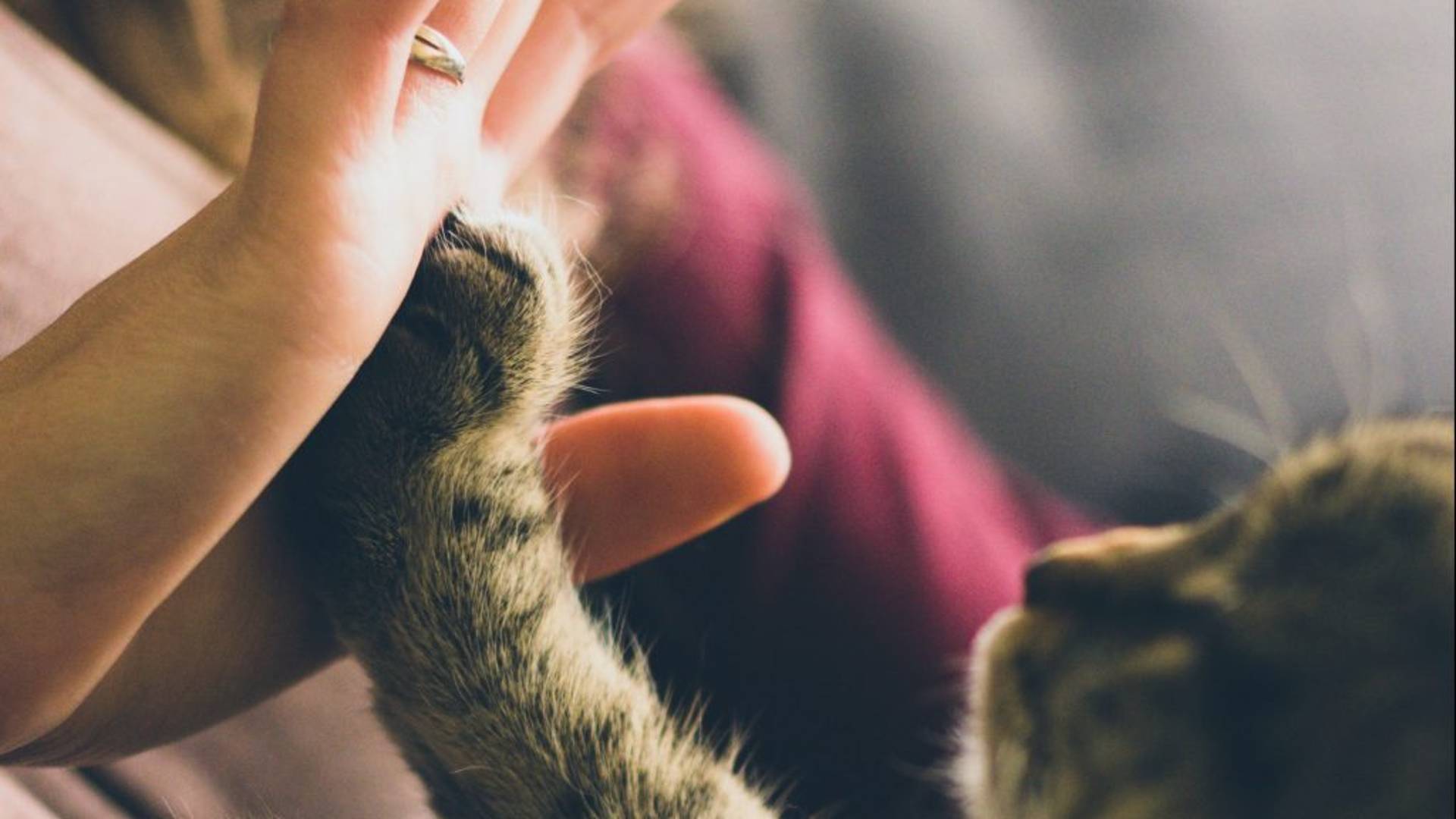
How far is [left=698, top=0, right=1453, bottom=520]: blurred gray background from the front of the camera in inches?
31.8

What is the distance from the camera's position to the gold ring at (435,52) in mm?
361

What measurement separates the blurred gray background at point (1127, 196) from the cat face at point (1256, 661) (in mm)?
358

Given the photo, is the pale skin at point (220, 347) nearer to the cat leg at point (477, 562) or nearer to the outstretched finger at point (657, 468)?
the cat leg at point (477, 562)

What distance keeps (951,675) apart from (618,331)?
31 centimetres

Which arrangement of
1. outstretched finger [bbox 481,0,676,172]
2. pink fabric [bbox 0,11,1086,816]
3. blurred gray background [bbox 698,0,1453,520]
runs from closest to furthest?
1. outstretched finger [bbox 481,0,676,172]
2. pink fabric [bbox 0,11,1086,816]
3. blurred gray background [bbox 698,0,1453,520]

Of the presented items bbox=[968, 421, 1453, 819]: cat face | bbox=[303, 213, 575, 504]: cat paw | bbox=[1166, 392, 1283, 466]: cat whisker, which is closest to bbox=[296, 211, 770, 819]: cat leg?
bbox=[303, 213, 575, 504]: cat paw

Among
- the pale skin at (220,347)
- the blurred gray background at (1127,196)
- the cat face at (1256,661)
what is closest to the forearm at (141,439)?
the pale skin at (220,347)

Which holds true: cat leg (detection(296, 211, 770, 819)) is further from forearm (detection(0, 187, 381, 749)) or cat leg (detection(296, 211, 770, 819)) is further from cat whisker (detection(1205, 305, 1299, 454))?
cat whisker (detection(1205, 305, 1299, 454))

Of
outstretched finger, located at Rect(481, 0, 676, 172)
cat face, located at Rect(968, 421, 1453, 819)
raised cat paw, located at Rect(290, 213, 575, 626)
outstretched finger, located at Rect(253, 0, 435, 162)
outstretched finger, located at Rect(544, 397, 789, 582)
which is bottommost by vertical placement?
cat face, located at Rect(968, 421, 1453, 819)

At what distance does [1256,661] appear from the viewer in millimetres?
368

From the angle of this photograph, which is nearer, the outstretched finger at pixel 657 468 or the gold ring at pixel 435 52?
the gold ring at pixel 435 52

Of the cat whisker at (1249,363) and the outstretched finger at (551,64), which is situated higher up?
the outstretched finger at (551,64)

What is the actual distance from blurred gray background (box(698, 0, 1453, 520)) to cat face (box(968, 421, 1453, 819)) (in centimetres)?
36

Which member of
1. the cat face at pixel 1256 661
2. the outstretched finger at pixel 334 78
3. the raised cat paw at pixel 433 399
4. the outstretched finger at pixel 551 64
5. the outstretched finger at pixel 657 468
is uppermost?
the outstretched finger at pixel 551 64
